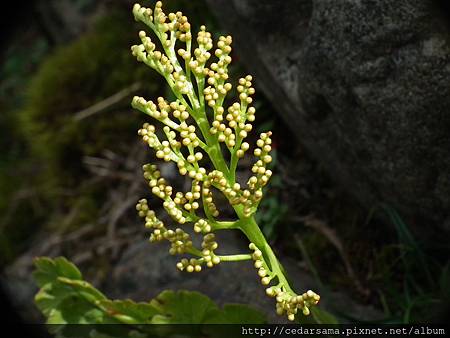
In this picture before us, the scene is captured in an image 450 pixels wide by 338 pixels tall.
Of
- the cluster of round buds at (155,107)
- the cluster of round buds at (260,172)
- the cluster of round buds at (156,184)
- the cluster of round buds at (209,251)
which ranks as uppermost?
the cluster of round buds at (155,107)

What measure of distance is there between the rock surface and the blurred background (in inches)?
6.7

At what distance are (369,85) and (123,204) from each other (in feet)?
5.09

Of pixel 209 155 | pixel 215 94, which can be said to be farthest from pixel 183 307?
pixel 215 94

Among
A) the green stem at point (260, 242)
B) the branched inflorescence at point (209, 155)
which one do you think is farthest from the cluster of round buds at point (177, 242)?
the green stem at point (260, 242)

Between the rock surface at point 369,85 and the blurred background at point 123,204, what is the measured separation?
0.56 ft

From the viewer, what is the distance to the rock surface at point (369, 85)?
1613 mm

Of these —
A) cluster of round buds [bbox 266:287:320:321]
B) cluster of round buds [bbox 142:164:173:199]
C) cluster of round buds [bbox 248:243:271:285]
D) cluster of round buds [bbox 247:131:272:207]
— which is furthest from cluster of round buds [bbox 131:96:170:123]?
cluster of round buds [bbox 266:287:320:321]

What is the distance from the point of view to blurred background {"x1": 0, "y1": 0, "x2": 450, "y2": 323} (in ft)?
6.97

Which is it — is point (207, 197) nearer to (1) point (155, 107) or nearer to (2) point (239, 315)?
(1) point (155, 107)

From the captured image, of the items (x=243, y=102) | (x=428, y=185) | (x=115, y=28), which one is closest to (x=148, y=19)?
(x=243, y=102)

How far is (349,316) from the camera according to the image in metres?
1.98

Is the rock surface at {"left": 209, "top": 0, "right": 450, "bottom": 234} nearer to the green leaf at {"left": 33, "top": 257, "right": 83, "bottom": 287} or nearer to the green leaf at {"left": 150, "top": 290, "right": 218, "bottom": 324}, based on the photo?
the green leaf at {"left": 150, "top": 290, "right": 218, "bottom": 324}

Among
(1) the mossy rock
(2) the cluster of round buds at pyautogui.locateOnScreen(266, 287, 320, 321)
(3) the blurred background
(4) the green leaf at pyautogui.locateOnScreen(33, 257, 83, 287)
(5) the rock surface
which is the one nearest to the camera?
(2) the cluster of round buds at pyautogui.locateOnScreen(266, 287, 320, 321)

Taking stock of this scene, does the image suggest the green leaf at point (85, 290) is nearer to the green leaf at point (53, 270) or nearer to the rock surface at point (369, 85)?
the green leaf at point (53, 270)
